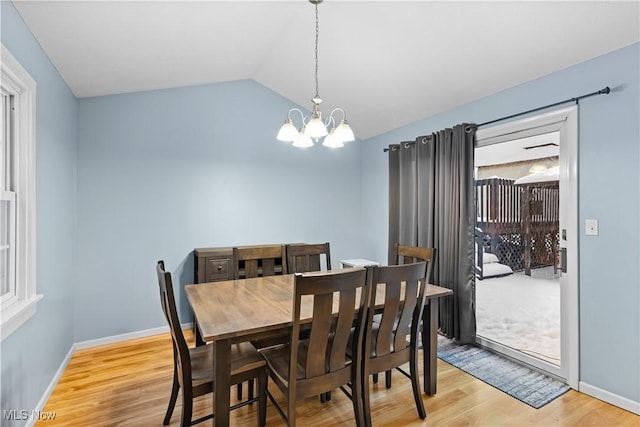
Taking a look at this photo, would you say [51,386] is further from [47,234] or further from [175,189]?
[175,189]

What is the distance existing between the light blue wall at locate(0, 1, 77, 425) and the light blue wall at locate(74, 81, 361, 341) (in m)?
0.20

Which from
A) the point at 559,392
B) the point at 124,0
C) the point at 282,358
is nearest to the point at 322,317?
the point at 282,358

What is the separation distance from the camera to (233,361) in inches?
75.9

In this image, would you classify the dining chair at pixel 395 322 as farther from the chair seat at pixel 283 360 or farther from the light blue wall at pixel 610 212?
the light blue wall at pixel 610 212

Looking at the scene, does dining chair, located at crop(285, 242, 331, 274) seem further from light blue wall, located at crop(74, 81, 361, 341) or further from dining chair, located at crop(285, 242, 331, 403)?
light blue wall, located at crop(74, 81, 361, 341)

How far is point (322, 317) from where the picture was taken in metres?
1.70

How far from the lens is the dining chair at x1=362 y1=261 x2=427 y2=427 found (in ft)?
6.11

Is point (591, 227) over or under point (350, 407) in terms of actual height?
over

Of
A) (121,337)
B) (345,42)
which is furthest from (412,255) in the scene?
(121,337)

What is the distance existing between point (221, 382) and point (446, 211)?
2586mm

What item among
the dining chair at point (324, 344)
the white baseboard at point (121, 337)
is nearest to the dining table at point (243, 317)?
the dining chair at point (324, 344)

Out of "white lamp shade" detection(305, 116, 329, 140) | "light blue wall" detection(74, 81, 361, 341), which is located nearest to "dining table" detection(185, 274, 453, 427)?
"white lamp shade" detection(305, 116, 329, 140)

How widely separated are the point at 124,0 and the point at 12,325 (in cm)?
192

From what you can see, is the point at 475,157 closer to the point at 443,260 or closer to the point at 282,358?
the point at 443,260
